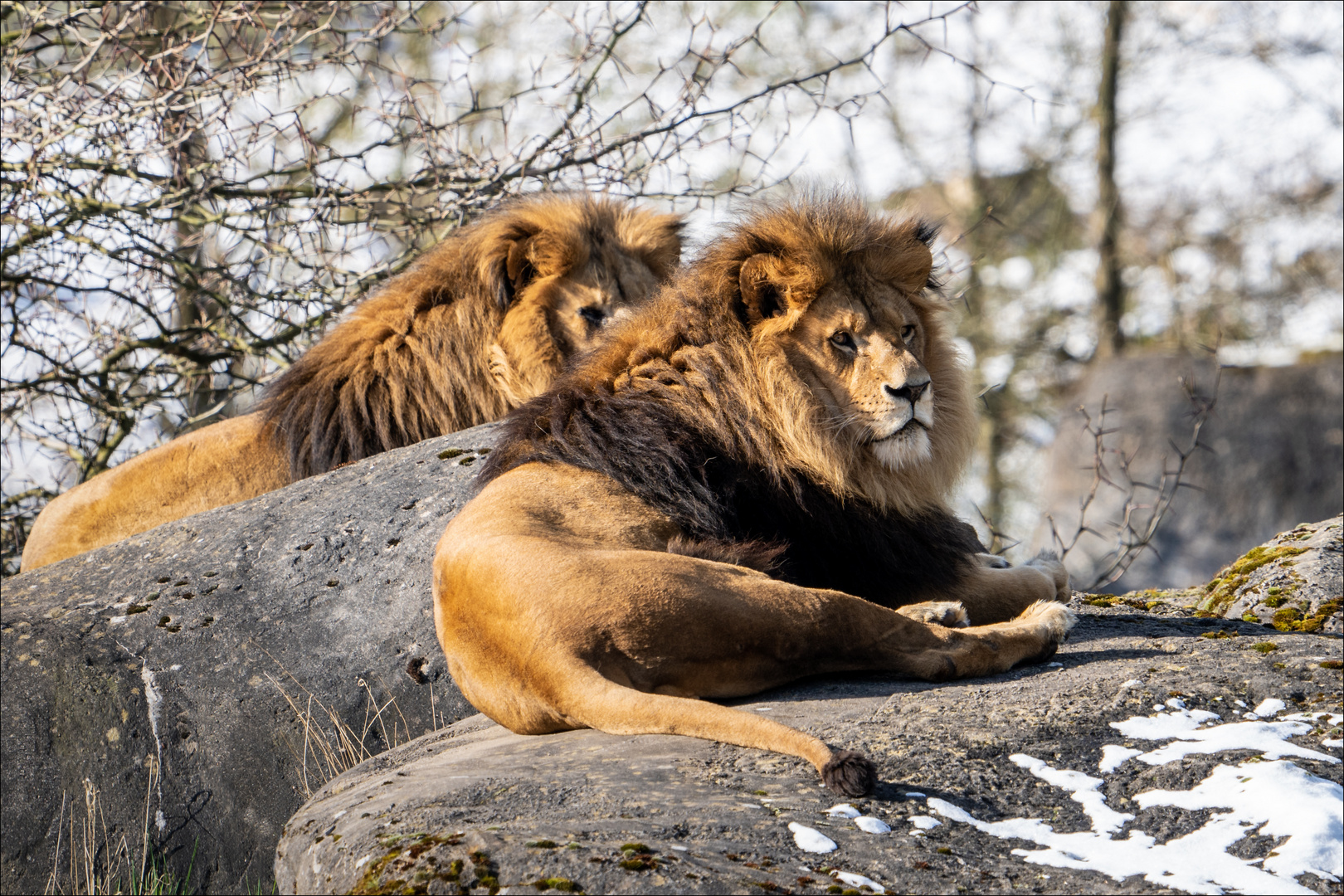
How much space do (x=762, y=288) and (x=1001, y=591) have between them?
1.33 meters

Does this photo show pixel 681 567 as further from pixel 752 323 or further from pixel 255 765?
pixel 255 765

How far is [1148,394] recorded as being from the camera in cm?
1548

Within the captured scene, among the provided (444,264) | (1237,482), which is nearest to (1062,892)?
(444,264)

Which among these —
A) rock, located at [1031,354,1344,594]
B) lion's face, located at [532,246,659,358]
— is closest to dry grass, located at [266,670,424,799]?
lion's face, located at [532,246,659,358]

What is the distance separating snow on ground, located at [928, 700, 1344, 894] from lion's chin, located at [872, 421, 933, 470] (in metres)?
1.59

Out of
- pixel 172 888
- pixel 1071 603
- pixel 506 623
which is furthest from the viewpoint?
pixel 1071 603

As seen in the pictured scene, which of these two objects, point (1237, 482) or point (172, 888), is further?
point (1237, 482)

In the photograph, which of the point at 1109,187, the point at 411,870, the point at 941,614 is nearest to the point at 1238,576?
the point at 941,614

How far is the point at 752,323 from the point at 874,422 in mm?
528

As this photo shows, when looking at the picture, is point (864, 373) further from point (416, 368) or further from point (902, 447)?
point (416, 368)

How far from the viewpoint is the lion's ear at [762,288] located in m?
4.14

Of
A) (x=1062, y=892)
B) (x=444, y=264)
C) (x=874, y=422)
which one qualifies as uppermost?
(x=444, y=264)

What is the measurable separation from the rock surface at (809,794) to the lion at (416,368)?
2743mm

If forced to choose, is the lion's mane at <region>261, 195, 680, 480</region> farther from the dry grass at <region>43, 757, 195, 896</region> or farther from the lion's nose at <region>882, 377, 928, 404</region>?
the lion's nose at <region>882, 377, 928, 404</region>
